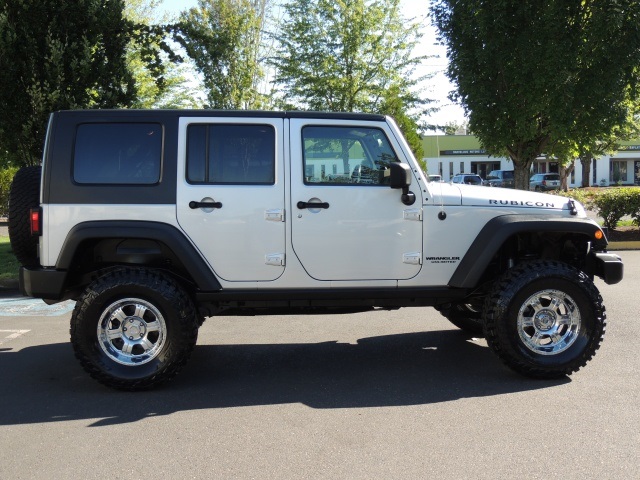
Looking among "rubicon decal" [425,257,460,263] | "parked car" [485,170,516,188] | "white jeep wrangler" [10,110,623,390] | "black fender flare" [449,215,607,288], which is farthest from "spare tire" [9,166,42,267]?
"parked car" [485,170,516,188]

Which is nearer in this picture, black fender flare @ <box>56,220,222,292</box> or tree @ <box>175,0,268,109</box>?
black fender flare @ <box>56,220,222,292</box>

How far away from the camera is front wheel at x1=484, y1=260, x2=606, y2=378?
5.00m

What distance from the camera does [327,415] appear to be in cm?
430

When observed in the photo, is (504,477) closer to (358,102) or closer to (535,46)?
(535,46)

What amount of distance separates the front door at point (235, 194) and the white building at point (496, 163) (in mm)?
59932

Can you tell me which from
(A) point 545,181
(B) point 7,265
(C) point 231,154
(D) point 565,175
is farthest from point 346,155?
(A) point 545,181

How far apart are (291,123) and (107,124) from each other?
1449 millimetres

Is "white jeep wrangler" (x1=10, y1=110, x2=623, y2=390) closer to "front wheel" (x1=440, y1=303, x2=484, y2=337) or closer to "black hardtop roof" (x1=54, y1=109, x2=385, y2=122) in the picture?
"black hardtop roof" (x1=54, y1=109, x2=385, y2=122)

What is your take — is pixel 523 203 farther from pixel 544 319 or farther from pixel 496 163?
pixel 496 163

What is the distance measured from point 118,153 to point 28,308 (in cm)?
428

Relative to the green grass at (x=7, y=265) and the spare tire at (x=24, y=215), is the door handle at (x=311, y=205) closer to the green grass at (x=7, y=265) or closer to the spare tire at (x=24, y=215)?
the spare tire at (x=24, y=215)

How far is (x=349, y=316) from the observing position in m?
7.82

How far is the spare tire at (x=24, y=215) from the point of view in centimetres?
505

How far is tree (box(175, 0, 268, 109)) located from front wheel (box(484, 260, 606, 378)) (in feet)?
57.3
